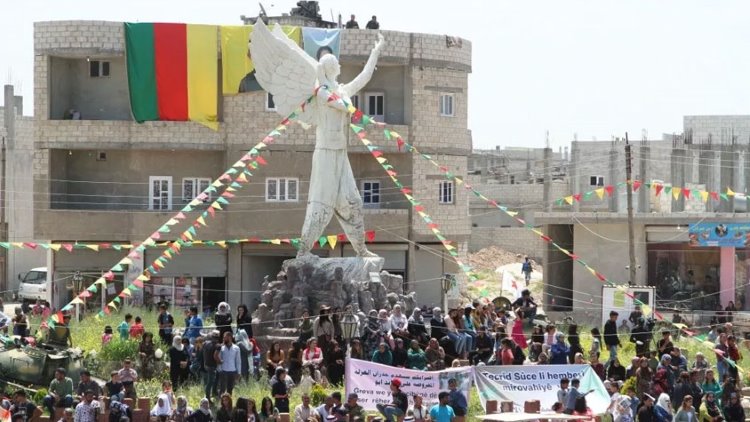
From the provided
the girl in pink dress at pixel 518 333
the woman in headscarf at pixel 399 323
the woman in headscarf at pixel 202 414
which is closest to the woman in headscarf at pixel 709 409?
the girl in pink dress at pixel 518 333

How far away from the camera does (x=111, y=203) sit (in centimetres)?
4675

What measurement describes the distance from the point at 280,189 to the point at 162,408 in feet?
74.5

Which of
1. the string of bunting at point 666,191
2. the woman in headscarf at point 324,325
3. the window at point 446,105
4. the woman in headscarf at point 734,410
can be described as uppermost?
the window at point 446,105

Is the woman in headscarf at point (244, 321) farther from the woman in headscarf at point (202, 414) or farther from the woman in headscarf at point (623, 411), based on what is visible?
the woman in headscarf at point (623, 411)

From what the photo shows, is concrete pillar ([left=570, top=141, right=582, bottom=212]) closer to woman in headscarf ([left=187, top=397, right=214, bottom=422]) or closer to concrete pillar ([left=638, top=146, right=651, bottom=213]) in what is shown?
concrete pillar ([left=638, top=146, right=651, bottom=213])

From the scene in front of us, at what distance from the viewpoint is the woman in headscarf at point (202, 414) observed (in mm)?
23328

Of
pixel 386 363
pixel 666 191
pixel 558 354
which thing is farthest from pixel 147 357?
pixel 666 191

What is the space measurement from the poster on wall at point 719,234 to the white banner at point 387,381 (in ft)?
65.7

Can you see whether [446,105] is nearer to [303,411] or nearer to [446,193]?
[446,193]

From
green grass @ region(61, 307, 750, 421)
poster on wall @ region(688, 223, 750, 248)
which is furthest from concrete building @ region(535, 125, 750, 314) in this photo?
green grass @ region(61, 307, 750, 421)

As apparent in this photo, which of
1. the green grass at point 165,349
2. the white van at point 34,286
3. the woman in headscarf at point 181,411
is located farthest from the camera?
the white van at point 34,286

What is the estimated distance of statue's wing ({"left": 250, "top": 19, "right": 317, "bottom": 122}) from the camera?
1195 inches

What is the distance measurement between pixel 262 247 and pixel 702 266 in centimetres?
1213

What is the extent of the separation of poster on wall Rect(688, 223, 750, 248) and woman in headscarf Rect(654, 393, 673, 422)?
62.9 ft
